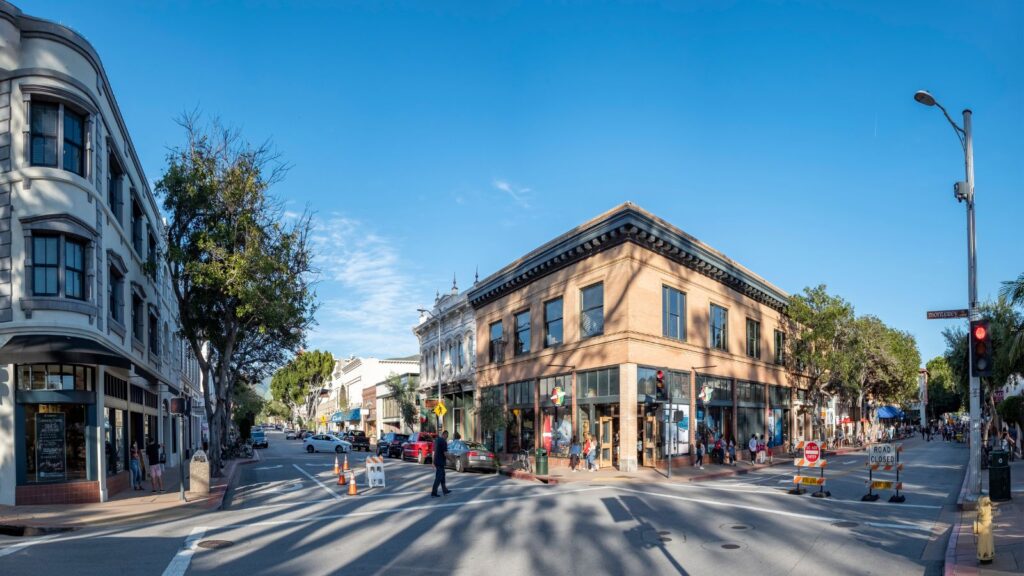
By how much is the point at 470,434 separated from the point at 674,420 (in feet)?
62.6

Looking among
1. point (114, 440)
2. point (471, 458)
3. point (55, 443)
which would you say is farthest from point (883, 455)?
point (114, 440)

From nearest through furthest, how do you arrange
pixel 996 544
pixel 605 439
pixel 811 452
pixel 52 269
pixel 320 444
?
pixel 996 544 → pixel 52 269 → pixel 811 452 → pixel 605 439 → pixel 320 444

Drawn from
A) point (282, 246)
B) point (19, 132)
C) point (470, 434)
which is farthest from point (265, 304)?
point (470, 434)

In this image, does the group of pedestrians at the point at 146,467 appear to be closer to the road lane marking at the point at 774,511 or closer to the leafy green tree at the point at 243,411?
the road lane marking at the point at 774,511

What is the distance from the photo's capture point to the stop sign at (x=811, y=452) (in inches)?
806

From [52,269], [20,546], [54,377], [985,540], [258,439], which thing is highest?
[52,269]

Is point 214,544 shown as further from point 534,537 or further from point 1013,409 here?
point 1013,409

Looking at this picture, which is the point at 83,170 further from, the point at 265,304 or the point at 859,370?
the point at 859,370

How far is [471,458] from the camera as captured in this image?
31.0 meters

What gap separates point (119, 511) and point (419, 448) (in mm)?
22521

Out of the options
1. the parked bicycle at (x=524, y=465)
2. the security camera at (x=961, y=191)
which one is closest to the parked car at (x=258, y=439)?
the parked bicycle at (x=524, y=465)

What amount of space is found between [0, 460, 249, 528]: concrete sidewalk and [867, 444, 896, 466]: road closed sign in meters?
17.0

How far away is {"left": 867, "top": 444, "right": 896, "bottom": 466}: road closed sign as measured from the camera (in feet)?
62.5

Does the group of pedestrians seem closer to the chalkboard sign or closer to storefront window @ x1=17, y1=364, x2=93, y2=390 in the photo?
the chalkboard sign
